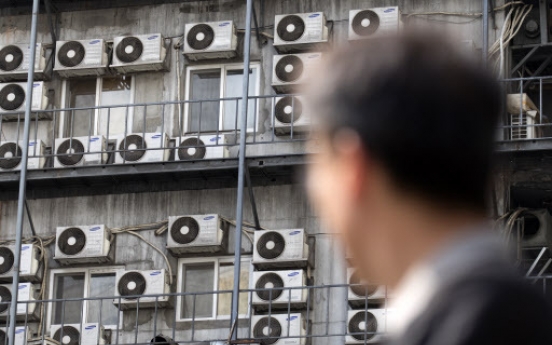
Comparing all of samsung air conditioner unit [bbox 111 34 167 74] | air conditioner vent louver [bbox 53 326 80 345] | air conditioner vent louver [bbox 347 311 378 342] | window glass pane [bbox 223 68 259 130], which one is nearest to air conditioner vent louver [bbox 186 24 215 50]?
samsung air conditioner unit [bbox 111 34 167 74]

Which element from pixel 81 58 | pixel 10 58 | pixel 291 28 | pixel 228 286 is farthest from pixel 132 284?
pixel 10 58

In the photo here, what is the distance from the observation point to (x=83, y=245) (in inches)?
728

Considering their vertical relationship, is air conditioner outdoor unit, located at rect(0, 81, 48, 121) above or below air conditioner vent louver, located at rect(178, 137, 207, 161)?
above

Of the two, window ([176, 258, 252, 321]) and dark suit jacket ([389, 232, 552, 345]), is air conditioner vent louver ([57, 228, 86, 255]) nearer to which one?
window ([176, 258, 252, 321])

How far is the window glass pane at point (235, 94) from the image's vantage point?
18.8 meters

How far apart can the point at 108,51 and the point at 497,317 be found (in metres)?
17.4

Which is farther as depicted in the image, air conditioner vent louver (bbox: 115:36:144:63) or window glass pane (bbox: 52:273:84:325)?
air conditioner vent louver (bbox: 115:36:144:63)

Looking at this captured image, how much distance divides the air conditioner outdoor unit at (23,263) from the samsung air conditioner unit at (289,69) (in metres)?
3.50

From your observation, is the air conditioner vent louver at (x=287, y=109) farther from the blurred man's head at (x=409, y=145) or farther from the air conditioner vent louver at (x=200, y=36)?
the blurred man's head at (x=409, y=145)

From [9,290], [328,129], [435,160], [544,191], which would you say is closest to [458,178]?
[435,160]

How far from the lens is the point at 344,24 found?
1884 centimetres

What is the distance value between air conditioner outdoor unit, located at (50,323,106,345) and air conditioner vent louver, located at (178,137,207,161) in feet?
7.29

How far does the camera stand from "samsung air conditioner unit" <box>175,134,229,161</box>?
18.2 metres

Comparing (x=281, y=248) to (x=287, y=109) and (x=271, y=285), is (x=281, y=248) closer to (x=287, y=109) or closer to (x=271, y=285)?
(x=271, y=285)
